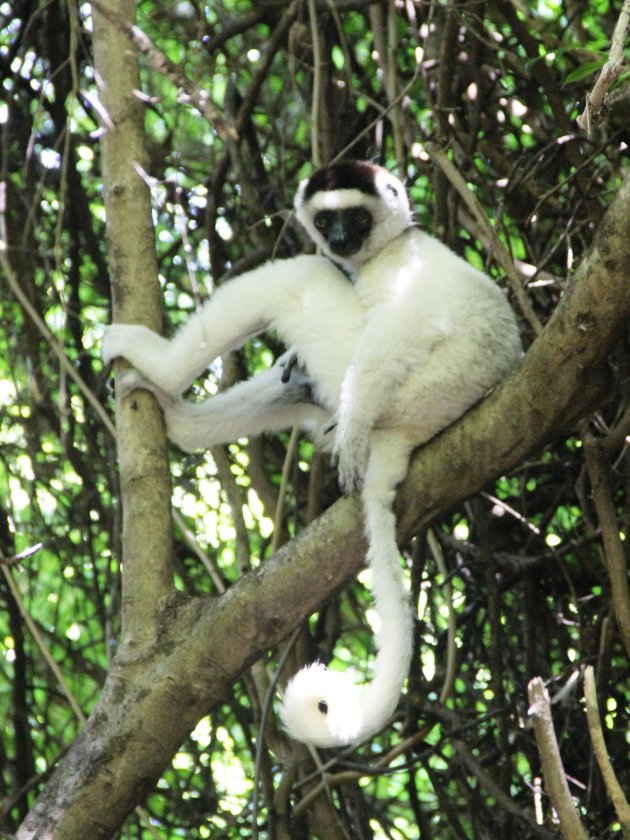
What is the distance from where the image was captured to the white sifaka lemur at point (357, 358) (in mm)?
2557

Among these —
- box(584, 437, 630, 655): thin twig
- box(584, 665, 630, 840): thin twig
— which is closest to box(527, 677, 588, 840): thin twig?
box(584, 665, 630, 840): thin twig

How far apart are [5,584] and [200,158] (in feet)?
6.60

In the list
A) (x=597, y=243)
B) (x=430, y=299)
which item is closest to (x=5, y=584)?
(x=430, y=299)

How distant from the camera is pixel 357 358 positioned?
279cm

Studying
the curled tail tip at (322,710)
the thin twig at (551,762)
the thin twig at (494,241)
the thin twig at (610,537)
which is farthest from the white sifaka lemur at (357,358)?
the thin twig at (551,762)

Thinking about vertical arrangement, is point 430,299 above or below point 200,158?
below

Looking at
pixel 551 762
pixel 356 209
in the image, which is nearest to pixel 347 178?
pixel 356 209

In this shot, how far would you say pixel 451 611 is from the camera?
3.44m

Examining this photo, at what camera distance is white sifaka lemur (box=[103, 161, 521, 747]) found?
256 cm

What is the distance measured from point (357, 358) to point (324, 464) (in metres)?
1.19

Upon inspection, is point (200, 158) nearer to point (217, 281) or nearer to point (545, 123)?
point (217, 281)

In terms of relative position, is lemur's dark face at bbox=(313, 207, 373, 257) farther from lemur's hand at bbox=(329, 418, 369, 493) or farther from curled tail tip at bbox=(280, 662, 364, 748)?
curled tail tip at bbox=(280, 662, 364, 748)

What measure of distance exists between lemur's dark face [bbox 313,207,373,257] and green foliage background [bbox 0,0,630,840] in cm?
37

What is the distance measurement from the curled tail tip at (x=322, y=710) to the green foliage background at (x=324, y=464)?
3.47 feet
